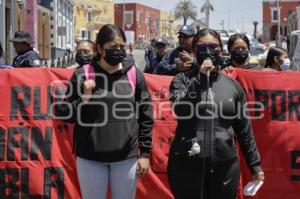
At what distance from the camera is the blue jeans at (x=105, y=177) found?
420cm

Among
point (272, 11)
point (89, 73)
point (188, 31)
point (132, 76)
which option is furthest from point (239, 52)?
point (272, 11)

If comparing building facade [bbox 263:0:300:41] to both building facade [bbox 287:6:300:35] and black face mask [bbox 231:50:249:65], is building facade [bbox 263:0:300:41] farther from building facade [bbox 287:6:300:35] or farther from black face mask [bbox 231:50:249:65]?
black face mask [bbox 231:50:249:65]

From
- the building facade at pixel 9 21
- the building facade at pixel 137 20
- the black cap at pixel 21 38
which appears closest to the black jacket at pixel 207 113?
the black cap at pixel 21 38

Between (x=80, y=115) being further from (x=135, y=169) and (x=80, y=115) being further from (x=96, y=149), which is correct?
(x=135, y=169)

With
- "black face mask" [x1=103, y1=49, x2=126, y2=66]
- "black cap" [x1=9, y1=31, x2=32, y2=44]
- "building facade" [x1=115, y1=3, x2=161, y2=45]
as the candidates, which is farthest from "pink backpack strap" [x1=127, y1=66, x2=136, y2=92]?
"building facade" [x1=115, y1=3, x2=161, y2=45]

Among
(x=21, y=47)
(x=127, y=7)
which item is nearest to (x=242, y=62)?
(x=21, y=47)

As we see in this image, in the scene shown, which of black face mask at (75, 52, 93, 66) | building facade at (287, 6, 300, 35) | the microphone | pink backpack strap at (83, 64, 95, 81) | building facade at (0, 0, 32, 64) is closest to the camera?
the microphone

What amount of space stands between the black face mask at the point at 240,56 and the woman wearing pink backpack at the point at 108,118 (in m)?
1.77

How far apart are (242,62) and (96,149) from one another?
228 cm

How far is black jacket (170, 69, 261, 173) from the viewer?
394 cm

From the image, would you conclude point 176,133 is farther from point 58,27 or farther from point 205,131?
point 58,27

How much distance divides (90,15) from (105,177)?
3515 inches

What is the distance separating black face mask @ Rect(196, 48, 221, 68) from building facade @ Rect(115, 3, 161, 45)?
100 m

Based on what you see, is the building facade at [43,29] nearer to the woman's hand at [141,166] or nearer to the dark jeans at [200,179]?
the woman's hand at [141,166]
